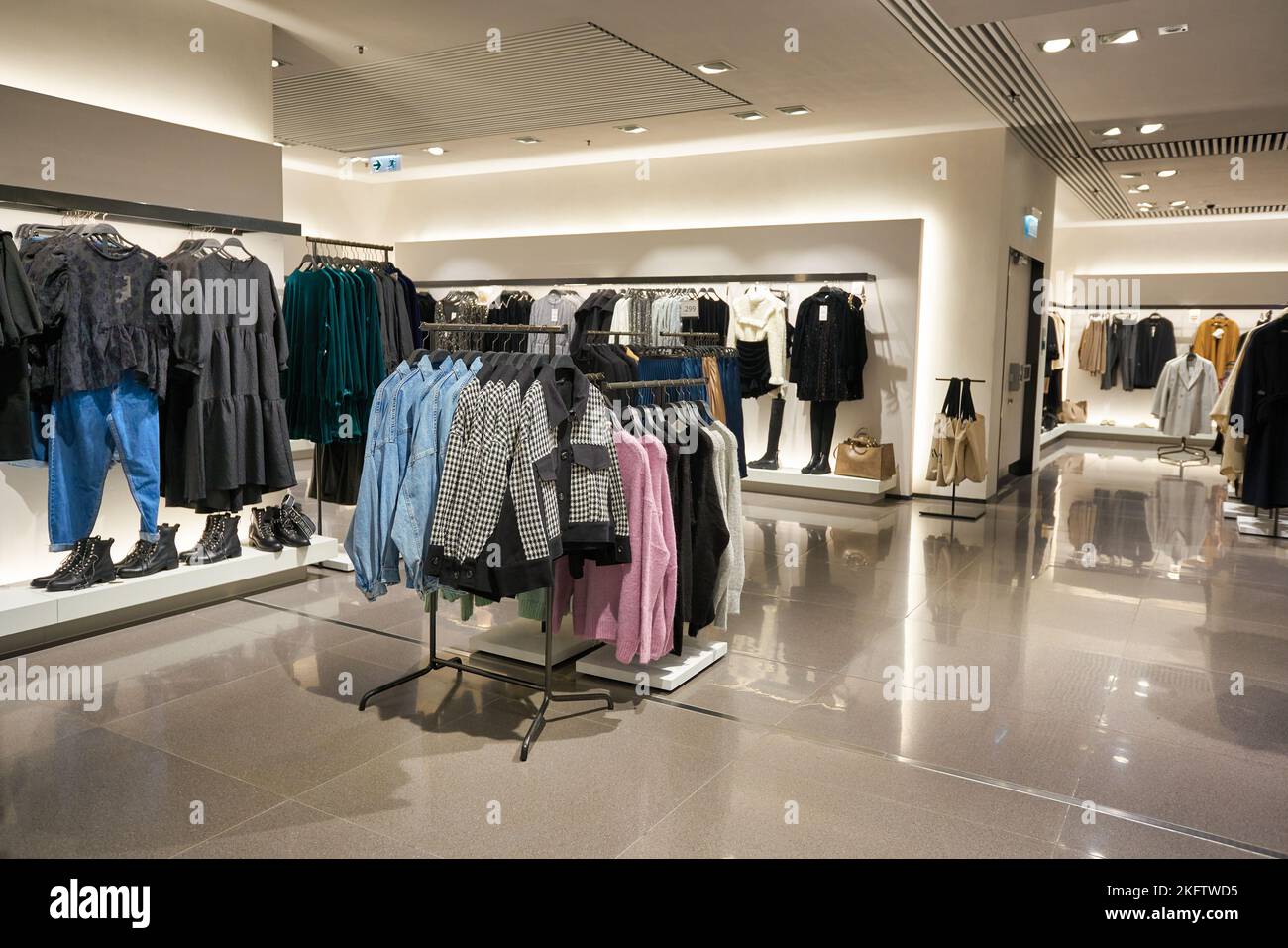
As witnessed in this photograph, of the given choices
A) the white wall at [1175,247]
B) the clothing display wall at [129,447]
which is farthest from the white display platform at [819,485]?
the white wall at [1175,247]

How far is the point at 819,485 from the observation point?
918 centimetres

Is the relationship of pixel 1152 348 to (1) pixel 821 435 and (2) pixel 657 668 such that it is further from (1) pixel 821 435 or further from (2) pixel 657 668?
(2) pixel 657 668

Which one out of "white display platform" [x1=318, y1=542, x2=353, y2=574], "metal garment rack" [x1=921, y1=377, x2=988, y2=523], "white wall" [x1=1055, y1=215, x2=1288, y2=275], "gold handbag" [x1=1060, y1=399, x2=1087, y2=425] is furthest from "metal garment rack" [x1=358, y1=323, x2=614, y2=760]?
"white wall" [x1=1055, y1=215, x2=1288, y2=275]

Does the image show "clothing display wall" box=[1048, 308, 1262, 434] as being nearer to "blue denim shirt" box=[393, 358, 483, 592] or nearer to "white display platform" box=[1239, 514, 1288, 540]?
"white display platform" box=[1239, 514, 1288, 540]

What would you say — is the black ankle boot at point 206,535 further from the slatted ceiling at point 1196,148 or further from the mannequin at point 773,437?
the slatted ceiling at point 1196,148

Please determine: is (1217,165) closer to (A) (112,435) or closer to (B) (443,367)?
(B) (443,367)

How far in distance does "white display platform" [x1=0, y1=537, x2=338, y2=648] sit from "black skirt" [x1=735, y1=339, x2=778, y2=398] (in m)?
4.76

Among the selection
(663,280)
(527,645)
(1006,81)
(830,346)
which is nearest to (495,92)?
(663,280)

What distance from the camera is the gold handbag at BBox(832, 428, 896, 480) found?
29.4 feet

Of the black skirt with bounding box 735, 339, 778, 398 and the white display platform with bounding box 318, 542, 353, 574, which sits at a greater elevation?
the black skirt with bounding box 735, 339, 778, 398

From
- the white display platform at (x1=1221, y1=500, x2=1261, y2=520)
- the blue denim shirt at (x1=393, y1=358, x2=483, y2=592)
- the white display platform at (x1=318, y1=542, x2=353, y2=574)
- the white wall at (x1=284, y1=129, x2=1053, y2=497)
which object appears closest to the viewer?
the blue denim shirt at (x1=393, y1=358, x2=483, y2=592)

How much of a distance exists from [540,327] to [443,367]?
420 mm

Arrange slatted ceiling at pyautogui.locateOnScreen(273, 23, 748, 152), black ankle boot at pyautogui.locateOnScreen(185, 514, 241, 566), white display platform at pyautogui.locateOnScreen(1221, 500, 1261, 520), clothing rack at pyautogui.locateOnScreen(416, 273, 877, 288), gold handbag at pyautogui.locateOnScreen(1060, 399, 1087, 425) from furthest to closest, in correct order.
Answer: gold handbag at pyautogui.locateOnScreen(1060, 399, 1087, 425), clothing rack at pyautogui.locateOnScreen(416, 273, 877, 288), white display platform at pyautogui.locateOnScreen(1221, 500, 1261, 520), slatted ceiling at pyautogui.locateOnScreen(273, 23, 748, 152), black ankle boot at pyautogui.locateOnScreen(185, 514, 241, 566)

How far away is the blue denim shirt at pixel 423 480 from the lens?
3.60 m
